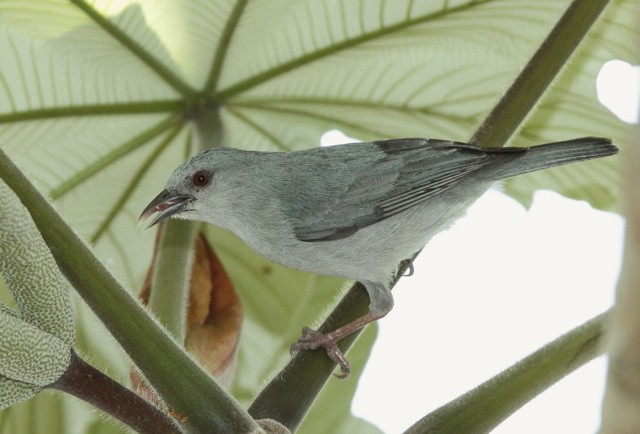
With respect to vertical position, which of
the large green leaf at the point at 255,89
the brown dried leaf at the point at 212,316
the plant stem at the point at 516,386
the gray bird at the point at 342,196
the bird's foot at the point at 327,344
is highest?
the large green leaf at the point at 255,89

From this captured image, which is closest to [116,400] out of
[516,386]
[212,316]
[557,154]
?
[516,386]

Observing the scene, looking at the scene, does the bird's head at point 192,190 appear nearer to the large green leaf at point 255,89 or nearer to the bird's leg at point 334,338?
the large green leaf at point 255,89

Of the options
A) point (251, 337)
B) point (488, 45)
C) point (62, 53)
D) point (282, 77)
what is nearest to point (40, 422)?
point (251, 337)

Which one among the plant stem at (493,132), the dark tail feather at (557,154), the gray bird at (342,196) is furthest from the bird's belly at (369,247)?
the dark tail feather at (557,154)

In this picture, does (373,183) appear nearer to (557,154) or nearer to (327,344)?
(557,154)

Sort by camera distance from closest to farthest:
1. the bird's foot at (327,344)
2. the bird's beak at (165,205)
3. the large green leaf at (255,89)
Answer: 1. the bird's foot at (327,344)
2. the bird's beak at (165,205)
3. the large green leaf at (255,89)

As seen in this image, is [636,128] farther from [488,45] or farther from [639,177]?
[488,45]
